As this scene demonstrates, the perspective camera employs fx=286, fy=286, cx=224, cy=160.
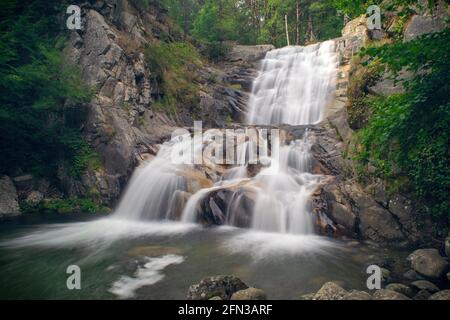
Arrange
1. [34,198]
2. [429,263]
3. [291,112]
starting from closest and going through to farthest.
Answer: [429,263], [34,198], [291,112]

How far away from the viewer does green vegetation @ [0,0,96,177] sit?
12.4 metres

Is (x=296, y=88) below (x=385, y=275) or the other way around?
the other way around

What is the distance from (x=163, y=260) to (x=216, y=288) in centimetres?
280

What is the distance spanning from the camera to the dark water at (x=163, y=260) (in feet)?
20.2

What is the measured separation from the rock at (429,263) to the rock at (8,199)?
14.6 metres

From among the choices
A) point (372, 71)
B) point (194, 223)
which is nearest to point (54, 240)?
point (194, 223)

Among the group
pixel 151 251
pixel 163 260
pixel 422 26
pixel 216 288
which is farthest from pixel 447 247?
pixel 151 251

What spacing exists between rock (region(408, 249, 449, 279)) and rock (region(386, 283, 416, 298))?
1125 millimetres

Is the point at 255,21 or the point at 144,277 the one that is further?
the point at 255,21

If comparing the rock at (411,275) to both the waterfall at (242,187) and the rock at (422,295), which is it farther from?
the waterfall at (242,187)

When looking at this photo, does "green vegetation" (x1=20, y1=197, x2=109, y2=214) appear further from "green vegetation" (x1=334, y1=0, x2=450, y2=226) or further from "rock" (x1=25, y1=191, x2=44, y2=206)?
"green vegetation" (x1=334, y1=0, x2=450, y2=226)

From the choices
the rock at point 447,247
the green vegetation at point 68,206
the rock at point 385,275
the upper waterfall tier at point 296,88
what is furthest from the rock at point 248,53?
the rock at point 385,275

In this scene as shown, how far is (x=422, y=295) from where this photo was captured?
5414 millimetres

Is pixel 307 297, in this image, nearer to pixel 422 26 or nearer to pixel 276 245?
pixel 276 245
